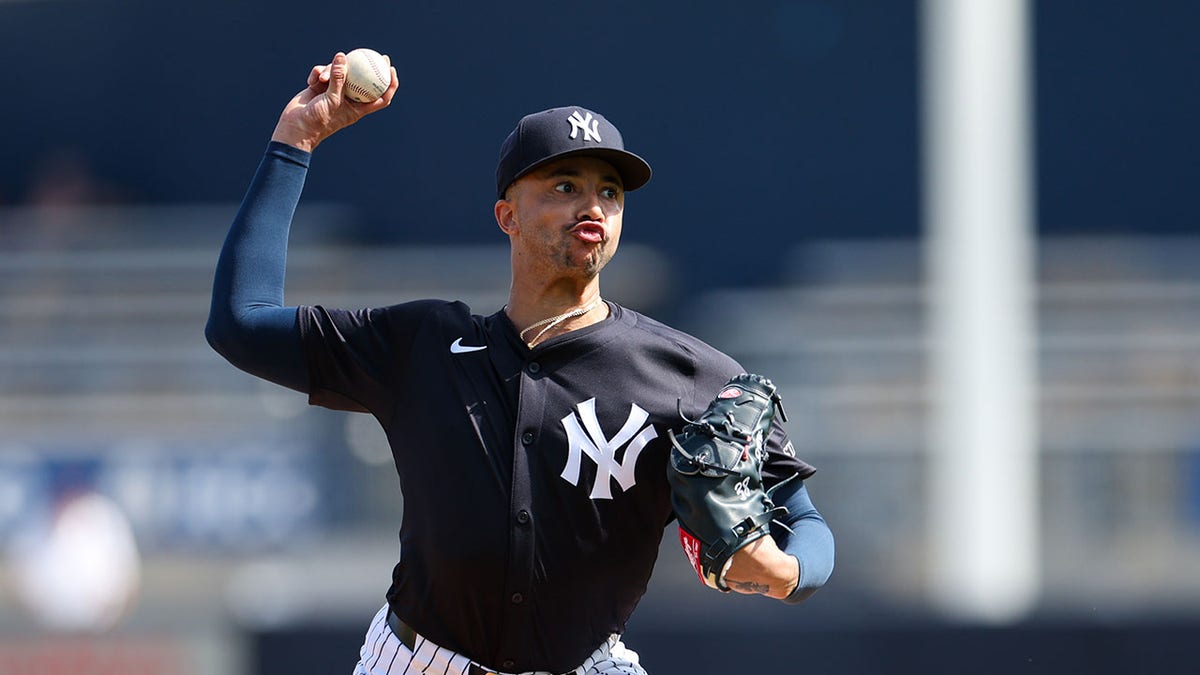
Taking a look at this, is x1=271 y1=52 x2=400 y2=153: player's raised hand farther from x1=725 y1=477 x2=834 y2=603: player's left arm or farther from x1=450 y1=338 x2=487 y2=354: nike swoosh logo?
x1=725 y1=477 x2=834 y2=603: player's left arm

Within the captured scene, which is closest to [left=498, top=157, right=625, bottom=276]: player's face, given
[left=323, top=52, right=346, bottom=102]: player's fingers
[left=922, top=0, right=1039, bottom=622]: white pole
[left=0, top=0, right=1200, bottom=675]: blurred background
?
[left=323, top=52, right=346, bottom=102]: player's fingers

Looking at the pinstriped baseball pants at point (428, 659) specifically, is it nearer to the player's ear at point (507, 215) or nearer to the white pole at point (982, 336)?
the player's ear at point (507, 215)

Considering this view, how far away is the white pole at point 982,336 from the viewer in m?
9.63

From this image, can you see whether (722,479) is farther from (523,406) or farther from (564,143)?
(564,143)

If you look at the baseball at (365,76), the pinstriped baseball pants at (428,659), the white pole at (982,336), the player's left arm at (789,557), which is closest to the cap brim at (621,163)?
the baseball at (365,76)

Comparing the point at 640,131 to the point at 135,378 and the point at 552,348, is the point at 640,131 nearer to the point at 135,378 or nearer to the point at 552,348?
the point at 135,378

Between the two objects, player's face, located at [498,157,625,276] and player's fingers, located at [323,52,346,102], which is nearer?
player's face, located at [498,157,625,276]

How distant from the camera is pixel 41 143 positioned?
43.4 ft

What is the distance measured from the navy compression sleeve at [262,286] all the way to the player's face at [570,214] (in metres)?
0.45

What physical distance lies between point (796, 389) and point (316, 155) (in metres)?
4.82

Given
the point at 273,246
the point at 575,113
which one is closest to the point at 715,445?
the point at 575,113

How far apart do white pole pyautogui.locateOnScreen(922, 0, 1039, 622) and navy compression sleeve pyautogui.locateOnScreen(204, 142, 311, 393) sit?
674 cm

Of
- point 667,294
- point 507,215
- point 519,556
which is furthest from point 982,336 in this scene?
point 519,556

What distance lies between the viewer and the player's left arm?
2.76 metres
